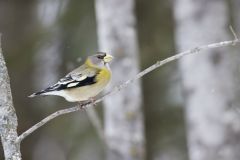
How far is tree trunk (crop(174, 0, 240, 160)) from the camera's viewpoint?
23.4 ft

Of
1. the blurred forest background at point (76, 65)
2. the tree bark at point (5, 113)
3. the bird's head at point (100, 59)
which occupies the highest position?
the tree bark at point (5, 113)

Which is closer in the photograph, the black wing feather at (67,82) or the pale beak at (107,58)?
the black wing feather at (67,82)

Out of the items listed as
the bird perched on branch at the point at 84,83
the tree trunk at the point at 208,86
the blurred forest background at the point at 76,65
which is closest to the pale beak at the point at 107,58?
the bird perched on branch at the point at 84,83

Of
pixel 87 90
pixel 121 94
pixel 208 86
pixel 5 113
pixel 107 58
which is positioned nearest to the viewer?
pixel 5 113

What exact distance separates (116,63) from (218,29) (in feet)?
4.38

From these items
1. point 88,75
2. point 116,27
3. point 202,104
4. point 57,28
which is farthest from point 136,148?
point 57,28

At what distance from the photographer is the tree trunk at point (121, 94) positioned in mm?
6957

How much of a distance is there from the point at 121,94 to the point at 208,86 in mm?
1065

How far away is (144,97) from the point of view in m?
10.2

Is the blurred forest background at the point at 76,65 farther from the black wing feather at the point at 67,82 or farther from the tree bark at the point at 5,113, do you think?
the tree bark at the point at 5,113

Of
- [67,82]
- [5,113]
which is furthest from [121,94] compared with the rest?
[5,113]

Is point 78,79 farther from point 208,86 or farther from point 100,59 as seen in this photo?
point 208,86

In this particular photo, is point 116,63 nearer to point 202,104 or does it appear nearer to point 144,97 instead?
point 202,104

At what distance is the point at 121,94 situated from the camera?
23.0ft
